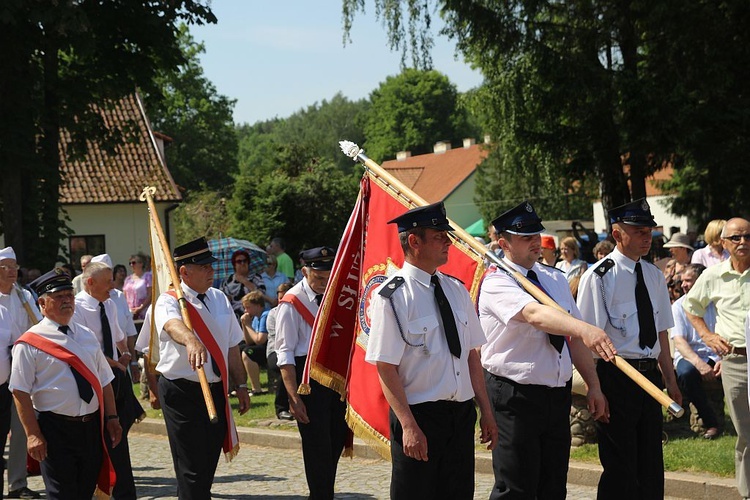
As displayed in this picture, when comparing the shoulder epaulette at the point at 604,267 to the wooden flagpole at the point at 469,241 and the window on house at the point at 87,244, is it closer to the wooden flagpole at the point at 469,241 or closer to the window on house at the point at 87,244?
the wooden flagpole at the point at 469,241

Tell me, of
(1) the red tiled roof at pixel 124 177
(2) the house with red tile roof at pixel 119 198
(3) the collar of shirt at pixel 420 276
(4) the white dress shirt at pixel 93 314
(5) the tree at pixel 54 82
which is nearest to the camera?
(3) the collar of shirt at pixel 420 276

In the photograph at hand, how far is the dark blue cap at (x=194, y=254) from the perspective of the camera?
7.79m

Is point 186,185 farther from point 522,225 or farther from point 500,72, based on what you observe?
point 522,225

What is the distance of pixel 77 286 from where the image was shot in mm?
16391

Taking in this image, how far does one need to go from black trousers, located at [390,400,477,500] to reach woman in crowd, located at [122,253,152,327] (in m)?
13.1

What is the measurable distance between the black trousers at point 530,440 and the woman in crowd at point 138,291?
41.0ft

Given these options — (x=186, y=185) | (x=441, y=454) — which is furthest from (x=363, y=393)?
(x=186, y=185)

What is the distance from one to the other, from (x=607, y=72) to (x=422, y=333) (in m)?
17.0

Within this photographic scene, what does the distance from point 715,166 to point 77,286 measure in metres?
13.2

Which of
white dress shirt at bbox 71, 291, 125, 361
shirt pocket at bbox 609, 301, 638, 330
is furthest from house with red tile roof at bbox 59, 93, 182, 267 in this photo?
shirt pocket at bbox 609, 301, 638, 330

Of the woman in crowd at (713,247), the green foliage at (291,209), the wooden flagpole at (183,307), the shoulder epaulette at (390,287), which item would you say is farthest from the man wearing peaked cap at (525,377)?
the green foliage at (291,209)

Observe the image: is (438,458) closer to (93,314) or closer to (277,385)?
(93,314)

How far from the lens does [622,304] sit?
7.39m

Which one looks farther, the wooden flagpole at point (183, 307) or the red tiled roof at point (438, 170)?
the red tiled roof at point (438, 170)
